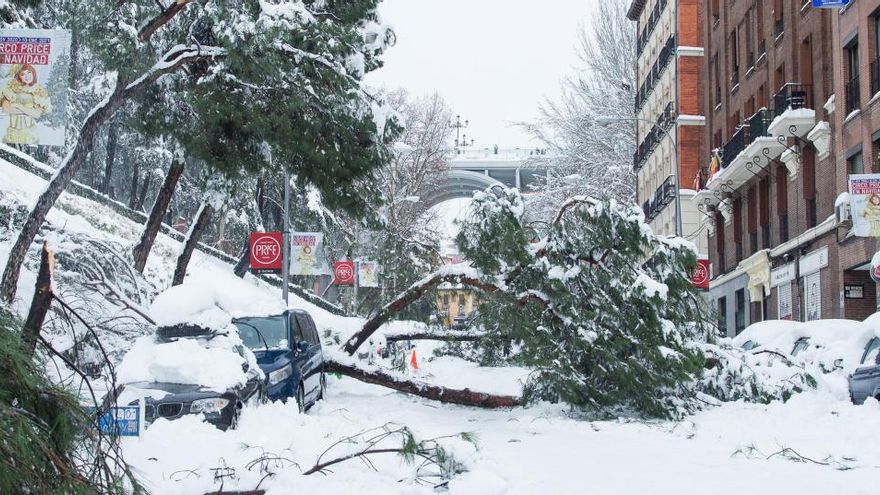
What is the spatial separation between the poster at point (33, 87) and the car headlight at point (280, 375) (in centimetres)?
415

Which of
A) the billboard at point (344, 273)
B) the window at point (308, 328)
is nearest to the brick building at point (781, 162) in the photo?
the billboard at point (344, 273)

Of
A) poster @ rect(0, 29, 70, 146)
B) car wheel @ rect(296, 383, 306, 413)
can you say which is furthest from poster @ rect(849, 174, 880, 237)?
poster @ rect(0, 29, 70, 146)

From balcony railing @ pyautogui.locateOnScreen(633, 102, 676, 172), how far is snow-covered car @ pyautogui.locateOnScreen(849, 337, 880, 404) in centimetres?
3601

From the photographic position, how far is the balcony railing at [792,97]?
1362 inches

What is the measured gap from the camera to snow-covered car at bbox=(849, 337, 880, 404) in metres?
15.1

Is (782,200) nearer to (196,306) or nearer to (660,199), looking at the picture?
(660,199)

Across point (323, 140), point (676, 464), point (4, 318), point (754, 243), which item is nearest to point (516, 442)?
point (676, 464)

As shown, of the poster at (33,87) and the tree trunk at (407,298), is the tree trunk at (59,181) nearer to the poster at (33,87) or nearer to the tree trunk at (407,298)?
the poster at (33,87)

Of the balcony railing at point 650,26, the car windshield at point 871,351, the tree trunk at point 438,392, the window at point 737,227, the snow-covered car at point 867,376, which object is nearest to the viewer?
the snow-covered car at point 867,376

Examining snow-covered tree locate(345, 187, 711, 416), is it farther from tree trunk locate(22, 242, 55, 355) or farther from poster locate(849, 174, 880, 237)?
tree trunk locate(22, 242, 55, 355)

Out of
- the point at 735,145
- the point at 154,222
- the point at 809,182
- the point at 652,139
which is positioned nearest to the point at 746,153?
the point at 735,145

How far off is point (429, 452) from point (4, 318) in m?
4.41

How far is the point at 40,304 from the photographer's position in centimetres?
527

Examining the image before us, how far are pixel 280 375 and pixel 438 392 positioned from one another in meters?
3.68
